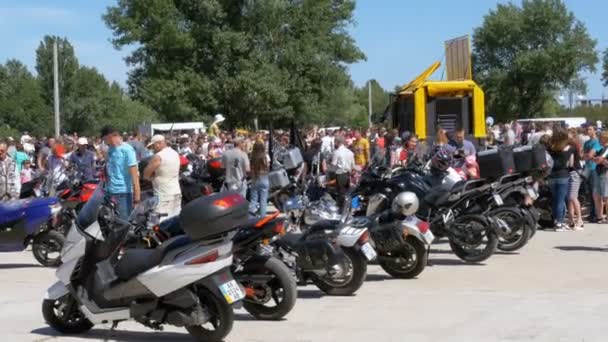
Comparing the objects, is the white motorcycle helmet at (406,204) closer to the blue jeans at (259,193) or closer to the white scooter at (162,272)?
the white scooter at (162,272)

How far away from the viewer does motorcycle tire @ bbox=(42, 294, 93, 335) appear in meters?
8.16

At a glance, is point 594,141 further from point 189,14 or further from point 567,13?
point 567,13

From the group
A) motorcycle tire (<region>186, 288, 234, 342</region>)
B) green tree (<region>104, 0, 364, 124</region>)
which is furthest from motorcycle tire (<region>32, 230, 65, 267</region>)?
green tree (<region>104, 0, 364, 124</region>)

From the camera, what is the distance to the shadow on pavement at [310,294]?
9781mm

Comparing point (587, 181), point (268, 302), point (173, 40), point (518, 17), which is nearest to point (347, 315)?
point (268, 302)

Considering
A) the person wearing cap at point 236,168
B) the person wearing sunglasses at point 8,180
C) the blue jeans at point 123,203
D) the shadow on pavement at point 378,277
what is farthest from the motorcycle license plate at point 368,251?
the person wearing sunglasses at point 8,180

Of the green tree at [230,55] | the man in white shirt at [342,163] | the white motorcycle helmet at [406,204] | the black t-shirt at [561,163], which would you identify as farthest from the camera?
the green tree at [230,55]

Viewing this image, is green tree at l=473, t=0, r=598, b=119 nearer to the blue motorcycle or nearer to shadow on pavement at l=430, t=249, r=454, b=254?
shadow on pavement at l=430, t=249, r=454, b=254

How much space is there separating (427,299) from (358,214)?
3.19 m

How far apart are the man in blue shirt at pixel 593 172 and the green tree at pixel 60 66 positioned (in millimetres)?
75510

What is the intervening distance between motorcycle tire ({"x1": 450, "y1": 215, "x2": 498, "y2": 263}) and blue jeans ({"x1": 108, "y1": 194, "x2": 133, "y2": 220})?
3.96 m

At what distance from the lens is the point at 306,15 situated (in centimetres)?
4816

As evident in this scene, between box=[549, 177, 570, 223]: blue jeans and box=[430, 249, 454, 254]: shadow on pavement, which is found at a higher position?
box=[549, 177, 570, 223]: blue jeans

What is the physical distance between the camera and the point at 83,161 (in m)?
16.2
